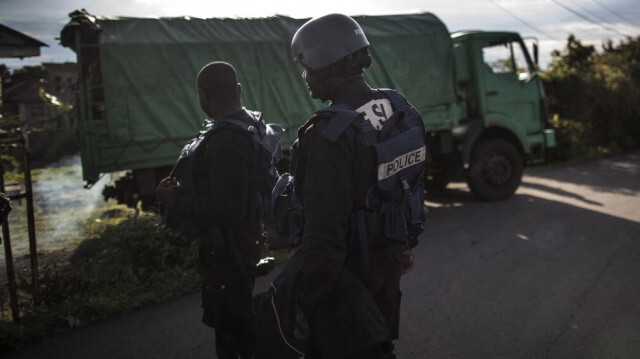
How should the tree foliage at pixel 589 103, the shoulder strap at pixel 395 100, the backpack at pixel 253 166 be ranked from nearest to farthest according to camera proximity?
the shoulder strap at pixel 395 100 → the backpack at pixel 253 166 → the tree foliage at pixel 589 103

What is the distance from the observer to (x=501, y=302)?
4.29 m

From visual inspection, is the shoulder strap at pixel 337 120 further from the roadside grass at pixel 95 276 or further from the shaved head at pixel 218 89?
the roadside grass at pixel 95 276

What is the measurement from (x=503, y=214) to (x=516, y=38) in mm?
3409

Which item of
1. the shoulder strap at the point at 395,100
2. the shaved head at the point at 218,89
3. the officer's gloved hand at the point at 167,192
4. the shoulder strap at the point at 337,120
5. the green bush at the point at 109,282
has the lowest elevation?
the green bush at the point at 109,282

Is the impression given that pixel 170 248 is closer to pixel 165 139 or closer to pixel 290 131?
pixel 165 139

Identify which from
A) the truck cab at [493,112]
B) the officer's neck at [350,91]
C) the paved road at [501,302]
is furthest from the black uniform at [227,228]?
the truck cab at [493,112]

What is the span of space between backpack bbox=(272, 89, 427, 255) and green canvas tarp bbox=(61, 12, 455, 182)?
5.02 metres

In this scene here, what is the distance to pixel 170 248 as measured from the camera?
5.36 meters

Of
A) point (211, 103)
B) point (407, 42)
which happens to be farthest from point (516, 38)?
point (211, 103)

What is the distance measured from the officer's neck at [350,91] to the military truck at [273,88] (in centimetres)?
520

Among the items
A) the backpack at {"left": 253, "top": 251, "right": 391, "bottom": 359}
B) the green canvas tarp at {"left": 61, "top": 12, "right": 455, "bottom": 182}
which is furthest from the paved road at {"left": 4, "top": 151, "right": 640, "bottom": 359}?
the green canvas tarp at {"left": 61, "top": 12, "right": 455, "bottom": 182}

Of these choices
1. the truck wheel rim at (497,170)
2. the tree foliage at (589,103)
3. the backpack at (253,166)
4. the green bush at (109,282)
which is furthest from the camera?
the tree foliage at (589,103)

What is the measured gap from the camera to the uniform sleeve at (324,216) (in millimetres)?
1733

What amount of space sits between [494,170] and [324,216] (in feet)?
23.9
